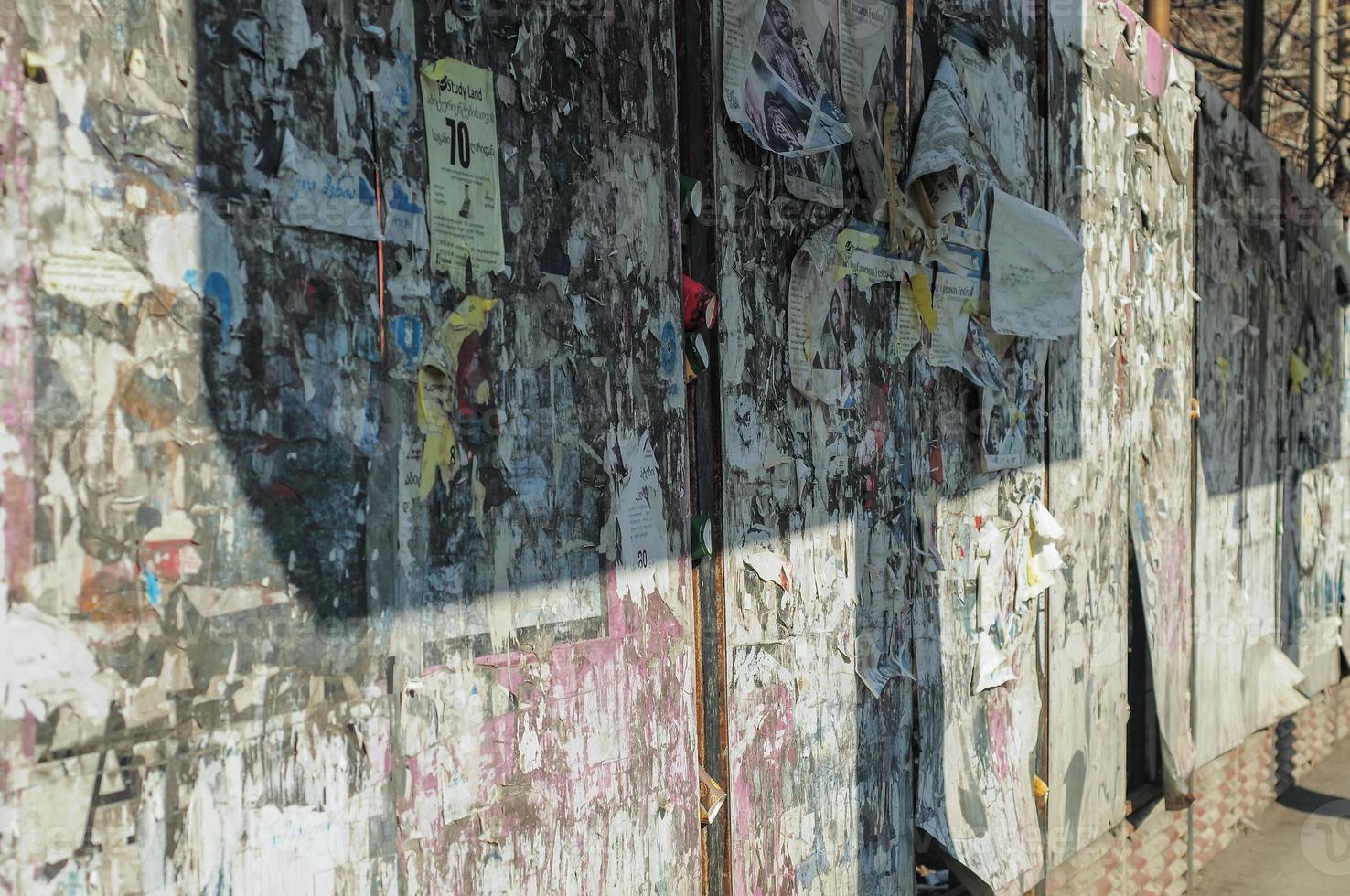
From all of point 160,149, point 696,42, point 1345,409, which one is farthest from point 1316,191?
point 160,149

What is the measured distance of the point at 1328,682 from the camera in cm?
742

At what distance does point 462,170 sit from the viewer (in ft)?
6.13

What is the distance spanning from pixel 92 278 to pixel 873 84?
2.09m

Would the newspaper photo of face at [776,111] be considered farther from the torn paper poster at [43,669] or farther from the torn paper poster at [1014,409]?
the torn paper poster at [43,669]

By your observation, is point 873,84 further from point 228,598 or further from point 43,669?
point 43,669

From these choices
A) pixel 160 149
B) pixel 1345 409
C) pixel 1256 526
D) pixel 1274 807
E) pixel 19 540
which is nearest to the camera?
pixel 19 540

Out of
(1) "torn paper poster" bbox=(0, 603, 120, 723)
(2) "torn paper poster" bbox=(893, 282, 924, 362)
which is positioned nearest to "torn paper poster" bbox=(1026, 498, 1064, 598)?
(2) "torn paper poster" bbox=(893, 282, 924, 362)

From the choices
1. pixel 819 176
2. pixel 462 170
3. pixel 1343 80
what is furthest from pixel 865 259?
pixel 1343 80

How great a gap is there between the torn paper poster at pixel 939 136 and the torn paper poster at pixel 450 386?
1.55 metres

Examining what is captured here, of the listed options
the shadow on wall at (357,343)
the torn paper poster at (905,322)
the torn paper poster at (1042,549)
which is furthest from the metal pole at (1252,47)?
the shadow on wall at (357,343)

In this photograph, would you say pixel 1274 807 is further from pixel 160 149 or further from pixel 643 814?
pixel 160 149

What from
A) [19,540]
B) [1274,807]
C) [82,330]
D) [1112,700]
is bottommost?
[1274,807]

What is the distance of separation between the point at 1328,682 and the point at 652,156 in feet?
22.8

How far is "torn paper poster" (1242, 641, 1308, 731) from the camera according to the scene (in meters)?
5.81
